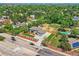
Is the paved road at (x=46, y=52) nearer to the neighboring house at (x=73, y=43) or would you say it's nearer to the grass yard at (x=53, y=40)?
the grass yard at (x=53, y=40)

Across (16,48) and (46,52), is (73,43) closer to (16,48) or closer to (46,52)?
(46,52)

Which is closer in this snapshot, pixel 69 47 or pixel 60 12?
pixel 69 47

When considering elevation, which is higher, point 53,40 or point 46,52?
point 53,40

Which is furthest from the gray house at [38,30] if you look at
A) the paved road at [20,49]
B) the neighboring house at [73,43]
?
the neighboring house at [73,43]

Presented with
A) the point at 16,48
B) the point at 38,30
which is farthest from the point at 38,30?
the point at 16,48

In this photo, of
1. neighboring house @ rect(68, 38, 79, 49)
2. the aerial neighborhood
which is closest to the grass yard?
the aerial neighborhood

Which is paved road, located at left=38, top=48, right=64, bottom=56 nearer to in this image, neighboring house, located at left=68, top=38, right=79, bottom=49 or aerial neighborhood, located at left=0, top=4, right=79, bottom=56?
aerial neighborhood, located at left=0, top=4, right=79, bottom=56

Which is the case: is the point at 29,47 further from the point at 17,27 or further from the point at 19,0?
the point at 19,0

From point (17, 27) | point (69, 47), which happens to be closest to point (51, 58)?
point (69, 47)
